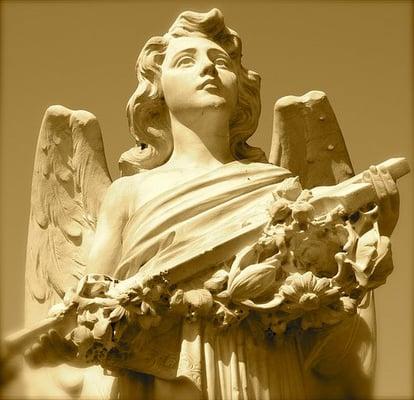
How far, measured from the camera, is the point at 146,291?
20.0ft

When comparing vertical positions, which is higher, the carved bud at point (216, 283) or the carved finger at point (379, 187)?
the carved finger at point (379, 187)

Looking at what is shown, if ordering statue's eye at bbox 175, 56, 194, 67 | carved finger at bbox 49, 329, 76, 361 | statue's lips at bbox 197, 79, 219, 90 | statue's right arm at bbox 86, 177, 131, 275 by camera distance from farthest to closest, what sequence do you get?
statue's eye at bbox 175, 56, 194, 67 < statue's lips at bbox 197, 79, 219, 90 < statue's right arm at bbox 86, 177, 131, 275 < carved finger at bbox 49, 329, 76, 361

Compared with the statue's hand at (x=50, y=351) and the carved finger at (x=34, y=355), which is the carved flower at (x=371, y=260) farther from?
the carved finger at (x=34, y=355)

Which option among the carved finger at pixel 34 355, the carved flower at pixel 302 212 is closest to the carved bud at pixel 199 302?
the carved flower at pixel 302 212

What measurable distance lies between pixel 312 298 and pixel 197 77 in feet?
5.12

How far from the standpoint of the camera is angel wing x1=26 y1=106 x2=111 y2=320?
7.52 m

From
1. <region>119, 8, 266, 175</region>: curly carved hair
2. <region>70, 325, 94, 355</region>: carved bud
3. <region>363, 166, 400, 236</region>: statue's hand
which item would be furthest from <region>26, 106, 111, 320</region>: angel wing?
<region>363, 166, 400, 236</region>: statue's hand

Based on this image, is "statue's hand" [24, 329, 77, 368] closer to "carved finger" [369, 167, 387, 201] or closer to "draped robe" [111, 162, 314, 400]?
"draped robe" [111, 162, 314, 400]

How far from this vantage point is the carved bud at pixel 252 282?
6.17 meters

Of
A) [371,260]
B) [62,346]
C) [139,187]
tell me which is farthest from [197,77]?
[62,346]

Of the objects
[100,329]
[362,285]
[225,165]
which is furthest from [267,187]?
[100,329]

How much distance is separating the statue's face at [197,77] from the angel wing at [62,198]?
A: 28.9 inches

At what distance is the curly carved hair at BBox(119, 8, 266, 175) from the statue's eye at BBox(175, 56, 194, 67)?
198 millimetres

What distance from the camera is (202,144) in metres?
7.04
